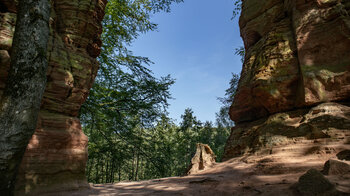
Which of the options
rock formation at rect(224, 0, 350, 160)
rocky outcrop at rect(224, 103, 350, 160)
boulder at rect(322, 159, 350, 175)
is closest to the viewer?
boulder at rect(322, 159, 350, 175)

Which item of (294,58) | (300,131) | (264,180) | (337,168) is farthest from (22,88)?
(294,58)

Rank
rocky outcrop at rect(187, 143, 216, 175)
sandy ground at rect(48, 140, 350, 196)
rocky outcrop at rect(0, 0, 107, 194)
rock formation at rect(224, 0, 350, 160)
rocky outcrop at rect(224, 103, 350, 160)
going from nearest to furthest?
1. sandy ground at rect(48, 140, 350, 196)
2. rocky outcrop at rect(0, 0, 107, 194)
3. rocky outcrop at rect(224, 103, 350, 160)
4. rock formation at rect(224, 0, 350, 160)
5. rocky outcrop at rect(187, 143, 216, 175)

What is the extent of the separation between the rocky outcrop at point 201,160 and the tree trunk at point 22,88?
6327 millimetres

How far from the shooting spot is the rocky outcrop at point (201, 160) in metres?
8.18

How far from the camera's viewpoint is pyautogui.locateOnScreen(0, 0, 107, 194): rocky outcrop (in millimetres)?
4359

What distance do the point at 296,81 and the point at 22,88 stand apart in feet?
28.5

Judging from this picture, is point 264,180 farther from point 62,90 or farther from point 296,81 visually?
point 62,90

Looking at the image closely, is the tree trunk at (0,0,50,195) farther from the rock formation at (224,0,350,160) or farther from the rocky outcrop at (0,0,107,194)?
the rock formation at (224,0,350,160)

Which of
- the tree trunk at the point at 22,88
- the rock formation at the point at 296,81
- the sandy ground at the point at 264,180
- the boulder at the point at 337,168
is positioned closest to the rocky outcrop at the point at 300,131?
the rock formation at the point at 296,81

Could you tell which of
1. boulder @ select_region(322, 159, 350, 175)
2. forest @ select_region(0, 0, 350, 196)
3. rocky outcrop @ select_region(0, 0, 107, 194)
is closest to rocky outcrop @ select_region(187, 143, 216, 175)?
forest @ select_region(0, 0, 350, 196)

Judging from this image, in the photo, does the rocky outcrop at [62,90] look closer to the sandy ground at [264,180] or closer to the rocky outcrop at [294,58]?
the sandy ground at [264,180]

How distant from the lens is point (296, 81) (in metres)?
7.45

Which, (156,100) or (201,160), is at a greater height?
(156,100)

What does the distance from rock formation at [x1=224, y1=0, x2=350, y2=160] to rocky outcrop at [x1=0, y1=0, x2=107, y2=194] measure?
6337mm
